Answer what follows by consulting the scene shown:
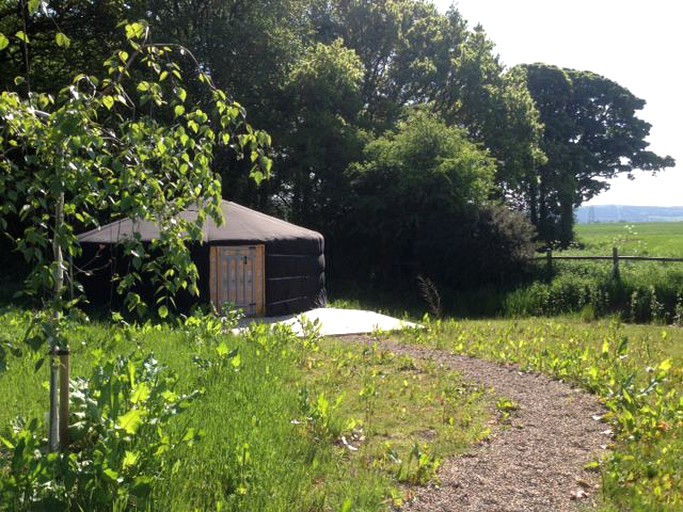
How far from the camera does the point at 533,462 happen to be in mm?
3879

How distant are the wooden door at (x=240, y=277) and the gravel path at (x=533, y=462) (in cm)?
594

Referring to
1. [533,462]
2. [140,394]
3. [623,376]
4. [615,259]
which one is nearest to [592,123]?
[615,259]

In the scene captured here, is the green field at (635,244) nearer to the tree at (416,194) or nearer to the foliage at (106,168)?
the tree at (416,194)

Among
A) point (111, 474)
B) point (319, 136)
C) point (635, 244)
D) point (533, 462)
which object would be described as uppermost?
point (319, 136)

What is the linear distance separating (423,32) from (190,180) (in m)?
19.4

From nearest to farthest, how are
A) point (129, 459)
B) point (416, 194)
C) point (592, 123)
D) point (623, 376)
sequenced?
1. point (129, 459)
2. point (623, 376)
3. point (416, 194)
4. point (592, 123)

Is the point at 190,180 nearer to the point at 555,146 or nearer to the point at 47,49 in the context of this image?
the point at 47,49

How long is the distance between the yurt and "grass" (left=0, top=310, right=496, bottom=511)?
378 cm

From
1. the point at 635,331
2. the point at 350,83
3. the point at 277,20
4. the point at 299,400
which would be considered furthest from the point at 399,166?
the point at 299,400

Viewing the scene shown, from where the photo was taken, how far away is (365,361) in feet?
21.8

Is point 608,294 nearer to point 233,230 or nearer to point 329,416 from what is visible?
point 233,230

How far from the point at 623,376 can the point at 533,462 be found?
205 centimetres

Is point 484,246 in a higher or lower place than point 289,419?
higher

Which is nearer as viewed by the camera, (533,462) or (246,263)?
(533,462)
